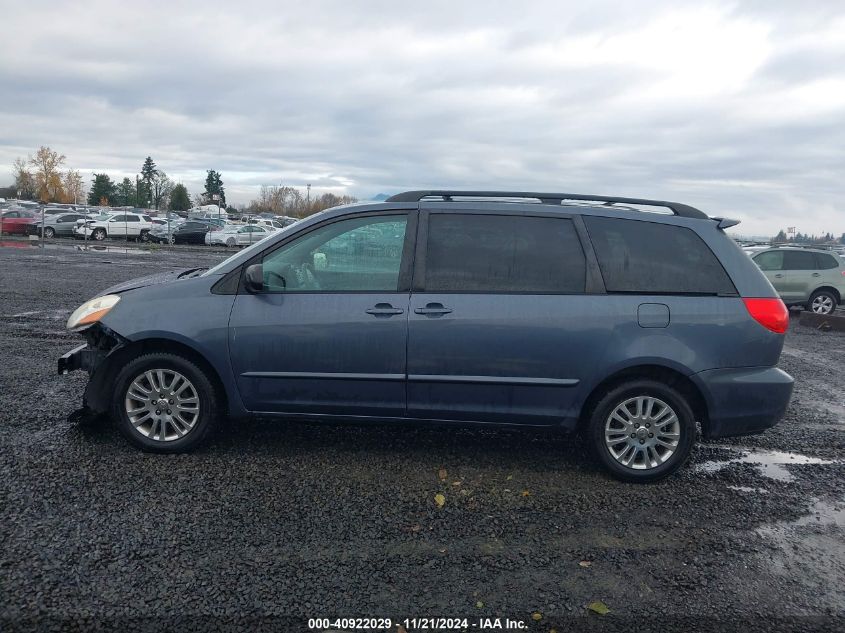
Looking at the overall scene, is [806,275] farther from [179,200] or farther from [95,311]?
[179,200]

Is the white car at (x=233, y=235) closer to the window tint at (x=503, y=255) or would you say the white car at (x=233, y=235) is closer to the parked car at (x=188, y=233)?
the parked car at (x=188, y=233)

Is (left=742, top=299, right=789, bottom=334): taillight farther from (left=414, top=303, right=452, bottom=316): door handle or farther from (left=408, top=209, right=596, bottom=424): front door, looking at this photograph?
(left=414, top=303, right=452, bottom=316): door handle

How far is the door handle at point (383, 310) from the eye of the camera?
4480 mm

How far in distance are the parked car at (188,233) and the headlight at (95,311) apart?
Answer: 122 feet

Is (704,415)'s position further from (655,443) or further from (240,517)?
(240,517)

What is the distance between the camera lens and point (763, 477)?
4.79 metres

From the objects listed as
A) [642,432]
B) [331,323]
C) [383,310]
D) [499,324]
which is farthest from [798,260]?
[331,323]

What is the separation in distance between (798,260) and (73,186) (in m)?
129

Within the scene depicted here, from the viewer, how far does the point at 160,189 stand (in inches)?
4929

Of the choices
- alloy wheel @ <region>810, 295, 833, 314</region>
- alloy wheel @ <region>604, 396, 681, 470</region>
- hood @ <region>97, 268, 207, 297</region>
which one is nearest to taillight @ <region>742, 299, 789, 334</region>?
alloy wheel @ <region>604, 396, 681, 470</region>

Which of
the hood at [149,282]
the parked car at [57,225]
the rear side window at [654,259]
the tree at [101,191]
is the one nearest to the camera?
the rear side window at [654,259]

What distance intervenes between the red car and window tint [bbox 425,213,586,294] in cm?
4154

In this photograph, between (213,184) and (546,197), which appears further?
(213,184)

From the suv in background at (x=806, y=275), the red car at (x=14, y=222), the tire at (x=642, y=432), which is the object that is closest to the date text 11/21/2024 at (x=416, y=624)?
the tire at (x=642, y=432)
